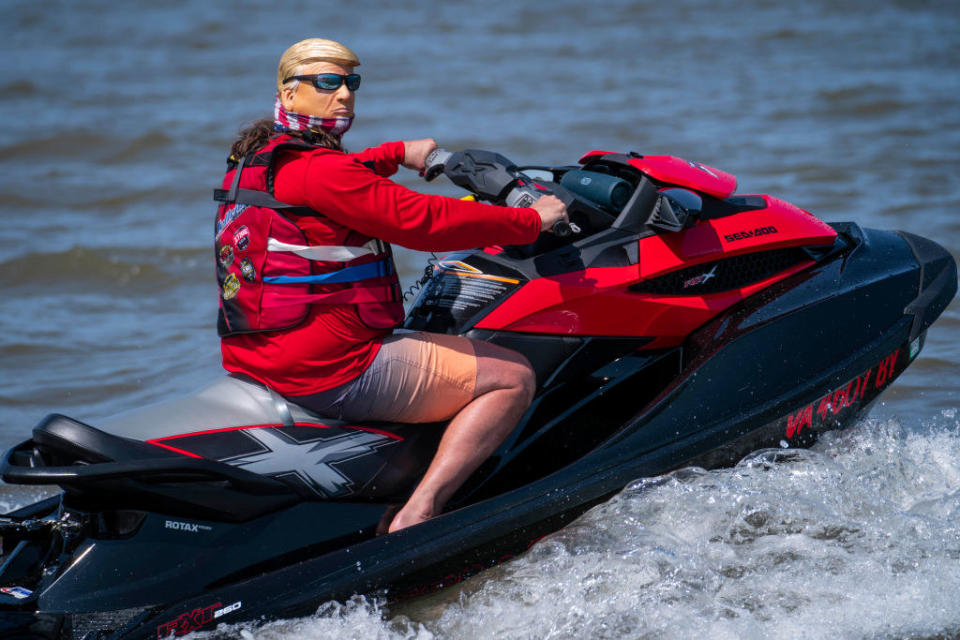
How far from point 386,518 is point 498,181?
102 cm

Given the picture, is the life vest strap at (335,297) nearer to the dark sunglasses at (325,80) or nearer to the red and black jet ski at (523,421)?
the red and black jet ski at (523,421)

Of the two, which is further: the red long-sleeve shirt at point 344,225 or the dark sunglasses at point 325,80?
the dark sunglasses at point 325,80

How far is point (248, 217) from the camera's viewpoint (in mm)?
2734

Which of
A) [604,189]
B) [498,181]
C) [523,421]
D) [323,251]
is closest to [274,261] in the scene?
[323,251]

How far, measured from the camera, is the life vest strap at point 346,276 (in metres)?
2.75

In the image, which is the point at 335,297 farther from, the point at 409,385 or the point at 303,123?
the point at 303,123

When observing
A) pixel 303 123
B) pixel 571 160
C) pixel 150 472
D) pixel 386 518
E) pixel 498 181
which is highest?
pixel 303 123

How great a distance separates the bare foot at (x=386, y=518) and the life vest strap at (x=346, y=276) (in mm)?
671

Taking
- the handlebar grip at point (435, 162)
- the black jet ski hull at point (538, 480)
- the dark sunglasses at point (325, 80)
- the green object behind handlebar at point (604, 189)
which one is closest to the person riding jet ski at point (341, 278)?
the dark sunglasses at point (325, 80)

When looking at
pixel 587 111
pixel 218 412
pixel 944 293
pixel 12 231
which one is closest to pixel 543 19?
pixel 587 111

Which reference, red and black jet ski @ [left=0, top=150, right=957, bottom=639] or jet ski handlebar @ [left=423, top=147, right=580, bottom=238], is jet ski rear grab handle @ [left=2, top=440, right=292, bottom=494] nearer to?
red and black jet ski @ [left=0, top=150, right=957, bottom=639]

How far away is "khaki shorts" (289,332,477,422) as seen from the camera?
9.39ft

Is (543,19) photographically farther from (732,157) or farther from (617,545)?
(617,545)

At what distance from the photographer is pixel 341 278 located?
2.80 metres
